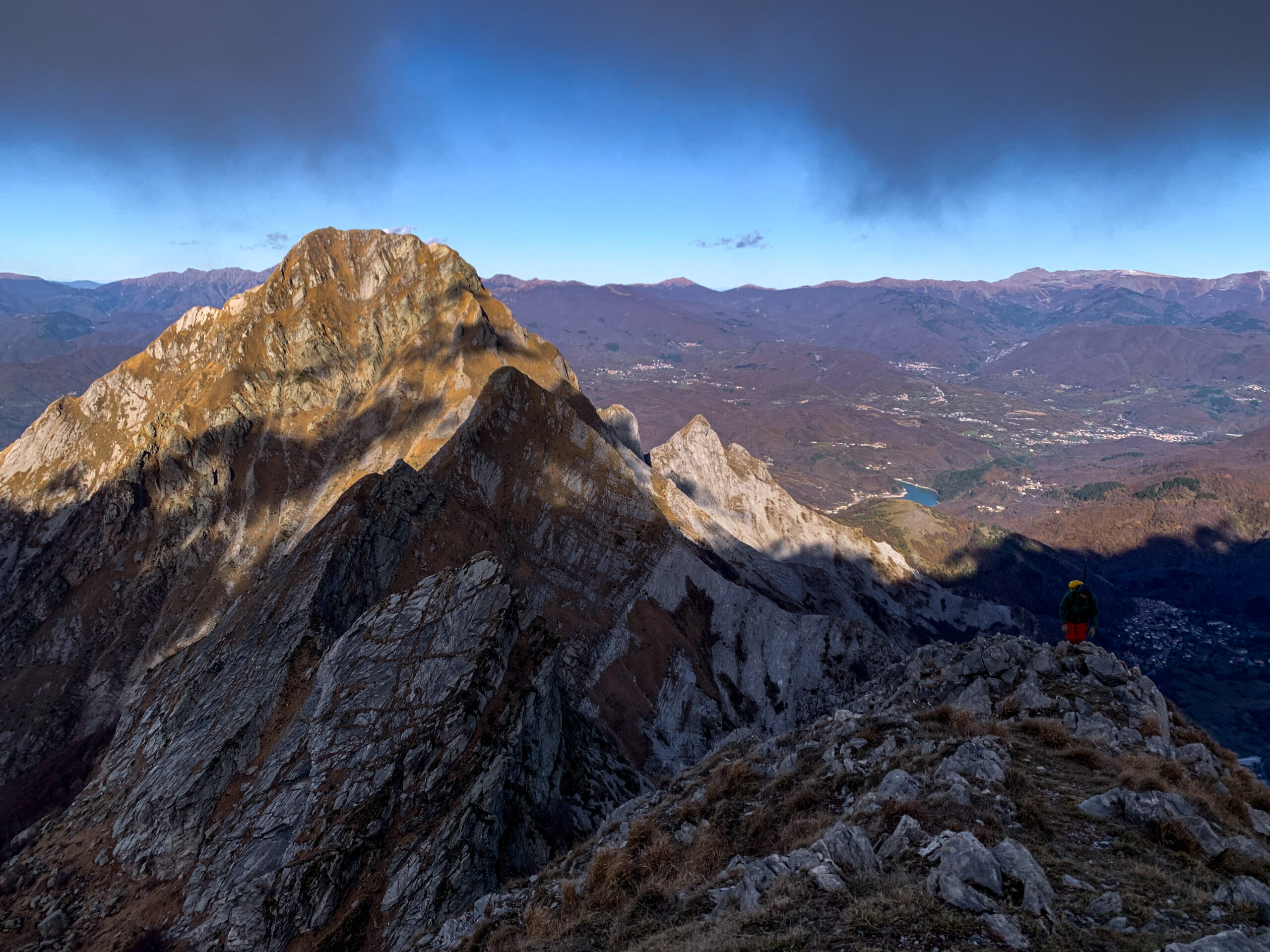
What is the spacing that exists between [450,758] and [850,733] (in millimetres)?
19164

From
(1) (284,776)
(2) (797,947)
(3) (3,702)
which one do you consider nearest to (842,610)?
(1) (284,776)

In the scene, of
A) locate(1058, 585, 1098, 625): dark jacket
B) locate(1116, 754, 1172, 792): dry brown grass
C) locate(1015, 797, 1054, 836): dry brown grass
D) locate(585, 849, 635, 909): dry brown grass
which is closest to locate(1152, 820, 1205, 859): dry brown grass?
locate(1015, 797, 1054, 836): dry brown grass

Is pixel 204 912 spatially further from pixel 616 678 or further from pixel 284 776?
pixel 616 678

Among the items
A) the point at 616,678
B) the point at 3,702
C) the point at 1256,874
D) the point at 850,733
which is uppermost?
the point at 1256,874

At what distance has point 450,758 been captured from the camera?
29.7 metres

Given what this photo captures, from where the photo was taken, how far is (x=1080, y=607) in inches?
1070

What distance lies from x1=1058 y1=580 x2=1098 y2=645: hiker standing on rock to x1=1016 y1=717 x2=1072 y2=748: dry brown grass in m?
7.03

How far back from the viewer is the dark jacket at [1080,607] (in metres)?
26.9

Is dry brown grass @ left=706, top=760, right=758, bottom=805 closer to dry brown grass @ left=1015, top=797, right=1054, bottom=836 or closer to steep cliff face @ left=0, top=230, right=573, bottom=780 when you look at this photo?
dry brown grass @ left=1015, top=797, right=1054, bottom=836

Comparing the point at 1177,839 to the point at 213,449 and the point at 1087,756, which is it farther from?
the point at 213,449

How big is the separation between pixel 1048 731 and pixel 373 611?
3337cm

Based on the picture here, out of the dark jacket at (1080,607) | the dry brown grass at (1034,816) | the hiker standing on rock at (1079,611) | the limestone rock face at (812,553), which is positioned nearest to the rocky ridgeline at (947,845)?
the dry brown grass at (1034,816)

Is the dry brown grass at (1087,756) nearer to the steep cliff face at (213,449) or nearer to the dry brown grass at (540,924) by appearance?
the dry brown grass at (540,924)

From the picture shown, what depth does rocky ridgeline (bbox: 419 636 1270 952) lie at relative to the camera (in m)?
10.6
